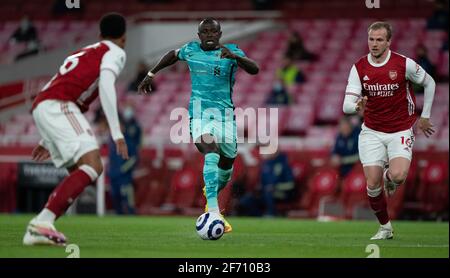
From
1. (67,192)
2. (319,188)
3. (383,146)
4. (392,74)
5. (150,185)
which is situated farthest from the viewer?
(150,185)

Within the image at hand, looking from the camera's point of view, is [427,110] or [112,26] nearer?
[112,26]

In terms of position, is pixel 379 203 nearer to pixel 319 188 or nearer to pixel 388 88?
pixel 388 88

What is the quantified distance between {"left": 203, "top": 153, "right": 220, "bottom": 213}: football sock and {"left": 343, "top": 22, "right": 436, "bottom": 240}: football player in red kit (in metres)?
1.53

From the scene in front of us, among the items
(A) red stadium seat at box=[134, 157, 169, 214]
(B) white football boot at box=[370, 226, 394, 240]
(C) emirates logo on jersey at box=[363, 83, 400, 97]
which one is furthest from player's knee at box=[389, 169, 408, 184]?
(A) red stadium seat at box=[134, 157, 169, 214]

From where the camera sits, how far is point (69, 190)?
9.23 metres

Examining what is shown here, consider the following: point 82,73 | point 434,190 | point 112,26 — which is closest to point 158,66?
point 112,26

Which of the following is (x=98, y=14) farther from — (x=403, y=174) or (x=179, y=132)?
(x=403, y=174)

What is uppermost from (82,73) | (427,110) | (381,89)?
(82,73)

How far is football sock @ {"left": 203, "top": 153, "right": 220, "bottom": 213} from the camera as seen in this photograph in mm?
10891

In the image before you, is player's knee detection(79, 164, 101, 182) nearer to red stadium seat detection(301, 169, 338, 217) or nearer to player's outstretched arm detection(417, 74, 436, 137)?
player's outstretched arm detection(417, 74, 436, 137)

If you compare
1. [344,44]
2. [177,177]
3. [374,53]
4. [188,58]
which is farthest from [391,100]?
[344,44]

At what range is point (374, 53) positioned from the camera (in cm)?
1139

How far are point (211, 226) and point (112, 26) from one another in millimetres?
2233

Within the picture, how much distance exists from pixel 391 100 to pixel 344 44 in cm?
1153
